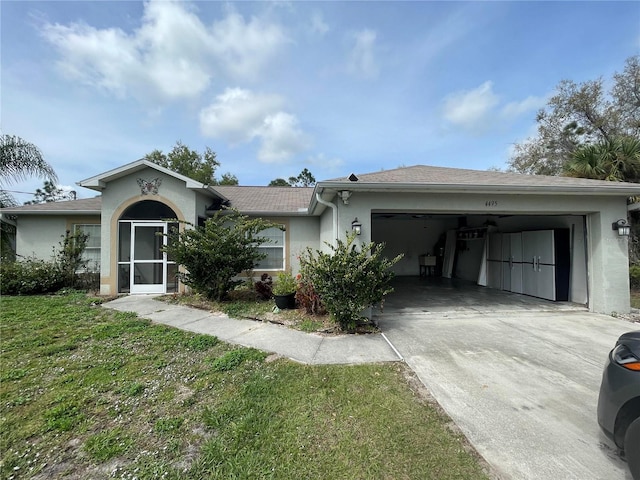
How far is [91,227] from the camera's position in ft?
36.3

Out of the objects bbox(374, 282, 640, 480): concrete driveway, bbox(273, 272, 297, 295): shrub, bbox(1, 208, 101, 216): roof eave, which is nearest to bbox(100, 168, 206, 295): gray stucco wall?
bbox(1, 208, 101, 216): roof eave

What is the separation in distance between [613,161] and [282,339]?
13025mm

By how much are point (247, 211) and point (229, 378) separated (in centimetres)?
748

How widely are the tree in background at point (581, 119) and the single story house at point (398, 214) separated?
9648 millimetres

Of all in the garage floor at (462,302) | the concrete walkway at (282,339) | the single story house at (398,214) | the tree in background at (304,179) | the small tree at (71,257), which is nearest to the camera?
the concrete walkway at (282,339)

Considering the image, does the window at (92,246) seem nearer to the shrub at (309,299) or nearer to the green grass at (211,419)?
the green grass at (211,419)

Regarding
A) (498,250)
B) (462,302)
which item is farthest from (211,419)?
(498,250)

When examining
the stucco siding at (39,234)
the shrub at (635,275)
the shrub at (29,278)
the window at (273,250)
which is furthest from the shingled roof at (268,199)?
the shrub at (635,275)

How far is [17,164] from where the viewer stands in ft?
29.7

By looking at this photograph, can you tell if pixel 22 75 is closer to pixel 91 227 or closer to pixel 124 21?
pixel 124 21

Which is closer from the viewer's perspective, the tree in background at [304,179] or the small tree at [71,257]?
the small tree at [71,257]

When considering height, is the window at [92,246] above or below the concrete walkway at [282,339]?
above

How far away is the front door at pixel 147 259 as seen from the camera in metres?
9.80

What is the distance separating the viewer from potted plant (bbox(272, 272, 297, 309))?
7504mm
